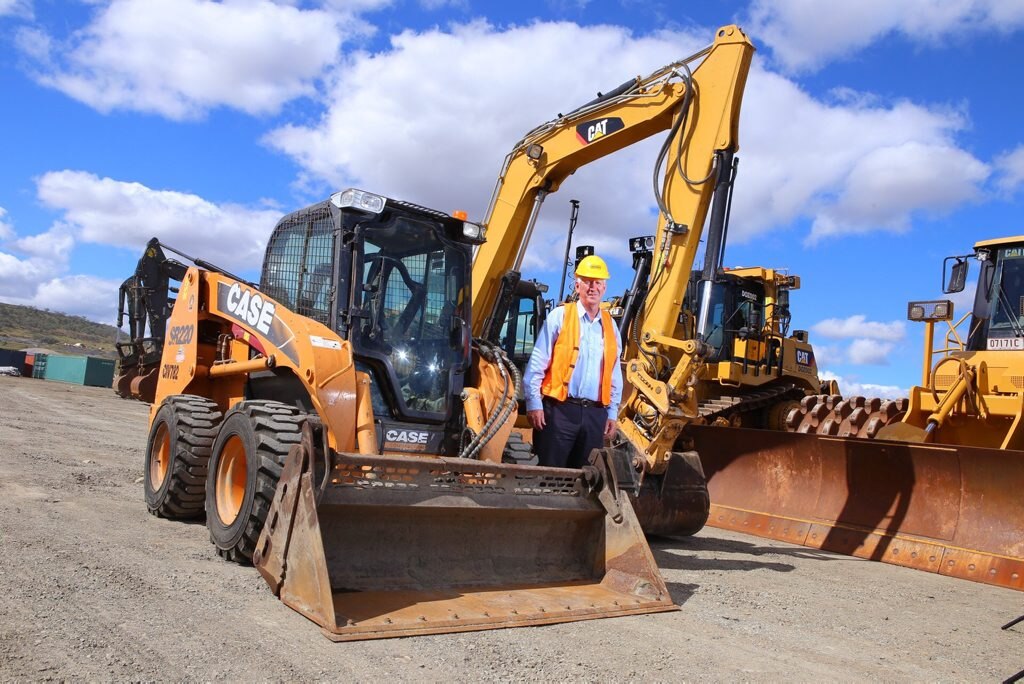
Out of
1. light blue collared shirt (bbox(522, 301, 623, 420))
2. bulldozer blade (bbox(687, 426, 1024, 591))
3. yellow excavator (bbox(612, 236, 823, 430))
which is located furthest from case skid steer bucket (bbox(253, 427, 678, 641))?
yellow excavator (bbox(612, 236, 823, 430))

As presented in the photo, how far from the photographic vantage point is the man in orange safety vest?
5.15m

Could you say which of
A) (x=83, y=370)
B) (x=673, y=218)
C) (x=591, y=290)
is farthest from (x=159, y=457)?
(x=83, y=370)

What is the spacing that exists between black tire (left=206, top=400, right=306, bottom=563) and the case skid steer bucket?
430 millimetres

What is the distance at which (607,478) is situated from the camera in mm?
4840

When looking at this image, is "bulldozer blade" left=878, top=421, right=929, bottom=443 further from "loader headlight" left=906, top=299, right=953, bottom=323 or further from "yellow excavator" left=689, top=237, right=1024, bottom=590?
"loader headlight" left=906, top=299, right=953, bottom=323

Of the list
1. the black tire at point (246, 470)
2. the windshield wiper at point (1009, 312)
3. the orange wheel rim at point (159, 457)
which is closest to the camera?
the black tire at point (246, 470)

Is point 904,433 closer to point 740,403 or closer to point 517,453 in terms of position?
point 517,453

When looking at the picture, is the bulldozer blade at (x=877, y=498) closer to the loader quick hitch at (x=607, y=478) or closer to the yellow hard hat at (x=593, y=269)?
the loader quick hitch at (x=607, y=478)

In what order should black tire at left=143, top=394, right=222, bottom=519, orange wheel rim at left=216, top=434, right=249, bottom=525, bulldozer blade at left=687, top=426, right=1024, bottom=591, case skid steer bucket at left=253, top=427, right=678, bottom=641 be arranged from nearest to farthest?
case skid steer bucket at left=253, top=427, right=678, bottom=641 < orange wheel rim at left=216, top=434, right=249, bottom=525 < black tire at left=143, top=394, right=222, bottom=519 < bulldozer blade at left=687, top=426, right=1024, bottom=591

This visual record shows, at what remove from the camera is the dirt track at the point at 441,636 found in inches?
125

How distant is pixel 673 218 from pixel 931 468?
10.2 ft

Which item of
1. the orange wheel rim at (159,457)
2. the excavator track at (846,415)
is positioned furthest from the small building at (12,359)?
the excavator track at (846,415)

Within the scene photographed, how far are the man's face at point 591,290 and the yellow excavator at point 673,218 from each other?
1318 mm

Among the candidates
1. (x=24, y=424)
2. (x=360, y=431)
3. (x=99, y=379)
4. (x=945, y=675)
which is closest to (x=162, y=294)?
(x=24, y=424)
